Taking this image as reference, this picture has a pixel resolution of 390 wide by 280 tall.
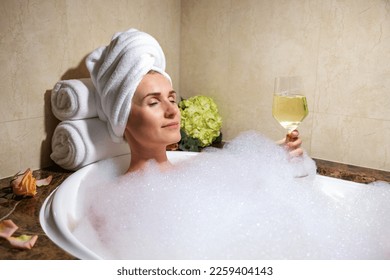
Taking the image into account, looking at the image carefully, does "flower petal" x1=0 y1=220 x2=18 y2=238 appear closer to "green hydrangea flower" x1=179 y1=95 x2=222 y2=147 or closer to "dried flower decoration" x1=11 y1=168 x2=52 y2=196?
"dried flower decoration" x1=11 y1=168 x2=52 y2=196

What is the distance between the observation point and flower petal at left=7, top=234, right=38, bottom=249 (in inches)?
40.6

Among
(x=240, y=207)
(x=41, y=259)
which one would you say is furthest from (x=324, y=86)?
(x=41, y=259)

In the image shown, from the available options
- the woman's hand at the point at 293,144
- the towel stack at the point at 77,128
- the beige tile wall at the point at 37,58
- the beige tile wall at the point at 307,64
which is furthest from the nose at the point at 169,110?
the beige tile wall at the point at 307,64

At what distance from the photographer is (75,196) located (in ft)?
4.62

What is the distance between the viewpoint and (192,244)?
1229 mm

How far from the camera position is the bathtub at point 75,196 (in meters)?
1.08

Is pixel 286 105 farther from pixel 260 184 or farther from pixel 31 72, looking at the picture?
pixel 31 72

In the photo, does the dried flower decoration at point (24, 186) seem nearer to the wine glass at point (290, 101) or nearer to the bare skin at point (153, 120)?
the bare skin at point (153, 120)

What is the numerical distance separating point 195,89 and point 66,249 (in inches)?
56.4

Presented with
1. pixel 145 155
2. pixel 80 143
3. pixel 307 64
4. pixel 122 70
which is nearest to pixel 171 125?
pixel 145 155

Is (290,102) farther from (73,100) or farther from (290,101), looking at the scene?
(73,100)

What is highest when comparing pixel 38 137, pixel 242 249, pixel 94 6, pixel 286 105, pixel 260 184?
pixel 94 6

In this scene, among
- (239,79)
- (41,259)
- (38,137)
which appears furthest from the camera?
(239,79)

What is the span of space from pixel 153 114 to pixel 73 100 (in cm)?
35
